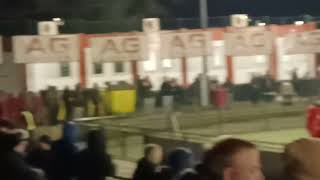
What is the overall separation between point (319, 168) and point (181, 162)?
1839 millimetres

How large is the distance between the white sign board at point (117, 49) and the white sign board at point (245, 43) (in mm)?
1464

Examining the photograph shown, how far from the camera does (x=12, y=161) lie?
3.19 metres

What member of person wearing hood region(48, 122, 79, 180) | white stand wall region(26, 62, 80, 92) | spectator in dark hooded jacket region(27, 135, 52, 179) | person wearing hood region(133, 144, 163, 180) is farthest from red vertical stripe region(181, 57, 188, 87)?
person wearing hood region(133, 144, 163, 180)

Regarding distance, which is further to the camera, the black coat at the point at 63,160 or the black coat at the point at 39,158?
the black coat at the point at 63,160

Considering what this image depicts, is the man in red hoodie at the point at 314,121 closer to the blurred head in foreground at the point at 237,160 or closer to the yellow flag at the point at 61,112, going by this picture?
the yellow flag at the point at 61,112

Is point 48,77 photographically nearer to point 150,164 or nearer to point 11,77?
point 11,77

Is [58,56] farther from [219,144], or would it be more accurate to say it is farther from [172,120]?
[219,144]

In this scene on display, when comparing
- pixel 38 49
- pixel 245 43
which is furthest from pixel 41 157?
pixel 245 43

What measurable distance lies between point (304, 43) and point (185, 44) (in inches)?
77.8

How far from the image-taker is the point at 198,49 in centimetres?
1291

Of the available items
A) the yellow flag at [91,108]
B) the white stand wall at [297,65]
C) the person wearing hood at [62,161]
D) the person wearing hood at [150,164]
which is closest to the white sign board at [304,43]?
the white stand wall at [297,65]

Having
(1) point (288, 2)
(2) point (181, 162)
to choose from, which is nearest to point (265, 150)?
(2) point (181, 162)

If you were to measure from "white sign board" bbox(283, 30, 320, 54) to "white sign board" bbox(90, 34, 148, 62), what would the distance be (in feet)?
8.92

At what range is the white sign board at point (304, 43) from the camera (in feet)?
42.7
